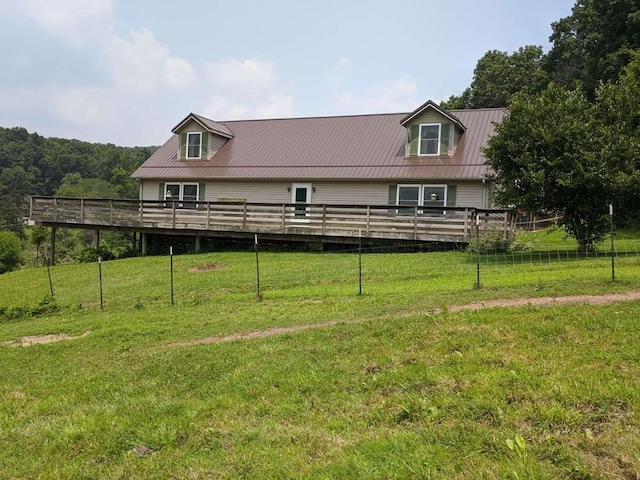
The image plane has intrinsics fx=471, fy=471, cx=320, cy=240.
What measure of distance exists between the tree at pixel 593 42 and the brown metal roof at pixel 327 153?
10.6 meters

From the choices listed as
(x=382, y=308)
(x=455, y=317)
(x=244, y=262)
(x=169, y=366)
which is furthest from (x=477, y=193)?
(x=169, y=366)

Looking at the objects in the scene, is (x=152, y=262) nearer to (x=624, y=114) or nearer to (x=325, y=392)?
(x=325, y=392)

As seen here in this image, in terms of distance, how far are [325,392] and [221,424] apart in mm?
995

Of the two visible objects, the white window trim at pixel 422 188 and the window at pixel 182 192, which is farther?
the window at pixel 182 192

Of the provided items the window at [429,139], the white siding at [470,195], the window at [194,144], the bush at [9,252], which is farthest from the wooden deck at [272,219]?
the bush at [9,252]

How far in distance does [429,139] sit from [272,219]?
7.54 meters

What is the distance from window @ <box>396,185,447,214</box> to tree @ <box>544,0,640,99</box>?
40.6 feet

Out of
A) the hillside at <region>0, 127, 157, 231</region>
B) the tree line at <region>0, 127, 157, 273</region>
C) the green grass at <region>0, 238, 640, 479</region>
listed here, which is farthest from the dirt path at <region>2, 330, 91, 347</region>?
the hillside at <region>0, 127, 157, 231</region>

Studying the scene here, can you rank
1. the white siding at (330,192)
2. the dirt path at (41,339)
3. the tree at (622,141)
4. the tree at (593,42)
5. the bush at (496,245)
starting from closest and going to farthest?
the dirt path at (41,339) < the tree at (622,141) < the bush at (496,245) < the white siding at (330,192) < the tree at (593,42)

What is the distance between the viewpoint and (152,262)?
1750 cm

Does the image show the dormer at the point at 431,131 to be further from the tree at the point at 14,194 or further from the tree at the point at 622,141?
the tree at the point at 14,194

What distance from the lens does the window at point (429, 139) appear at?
65.1 feet

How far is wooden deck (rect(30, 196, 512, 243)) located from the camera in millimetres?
15906

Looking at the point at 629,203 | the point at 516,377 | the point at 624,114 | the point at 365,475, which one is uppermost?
the point at 624,114
